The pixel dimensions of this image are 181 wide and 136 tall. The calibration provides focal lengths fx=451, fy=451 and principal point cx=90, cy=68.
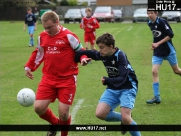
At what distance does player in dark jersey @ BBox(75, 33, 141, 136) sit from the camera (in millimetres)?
6500

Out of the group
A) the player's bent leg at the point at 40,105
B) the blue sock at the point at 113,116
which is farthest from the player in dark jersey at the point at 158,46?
the player's bent leg at the point at 40,105

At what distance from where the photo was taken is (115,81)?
6.47 m

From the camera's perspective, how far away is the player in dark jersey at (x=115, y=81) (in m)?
6.50

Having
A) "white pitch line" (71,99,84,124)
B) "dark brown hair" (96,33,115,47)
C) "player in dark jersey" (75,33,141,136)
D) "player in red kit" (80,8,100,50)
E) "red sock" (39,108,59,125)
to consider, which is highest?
"dark brown hair" (96,33,115,47)

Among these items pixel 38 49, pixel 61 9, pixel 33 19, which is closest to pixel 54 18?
pixel 38 49

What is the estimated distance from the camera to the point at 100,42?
6.53 meters

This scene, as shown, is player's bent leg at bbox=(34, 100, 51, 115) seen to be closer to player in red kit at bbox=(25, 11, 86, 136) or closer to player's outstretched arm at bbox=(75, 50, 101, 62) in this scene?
player in red kit at bbox=(25, 11, 86, 136)

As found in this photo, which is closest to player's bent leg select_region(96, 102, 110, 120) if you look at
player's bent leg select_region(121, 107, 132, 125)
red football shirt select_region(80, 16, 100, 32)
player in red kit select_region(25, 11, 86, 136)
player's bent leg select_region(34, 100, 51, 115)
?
player's bent leg select_region(121, 107, 132, 125)

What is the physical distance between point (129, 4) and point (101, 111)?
2213 inches

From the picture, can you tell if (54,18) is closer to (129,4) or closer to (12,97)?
(12,97)

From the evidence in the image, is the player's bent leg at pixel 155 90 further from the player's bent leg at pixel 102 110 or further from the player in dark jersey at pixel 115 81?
the player's bent leg at pixel 102 110

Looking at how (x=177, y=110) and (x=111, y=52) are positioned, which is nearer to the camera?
(x=111, y=52)

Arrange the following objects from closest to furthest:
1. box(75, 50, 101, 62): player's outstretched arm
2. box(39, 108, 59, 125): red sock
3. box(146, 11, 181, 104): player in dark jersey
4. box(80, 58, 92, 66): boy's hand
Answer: box(80, 58, 92, 66): boy's hand
box(75, 50, 101, 62): player's outstretched arm
box(39, 108, 59, 125): red sock
box(146, 11, 181, 104): player in dark jersey

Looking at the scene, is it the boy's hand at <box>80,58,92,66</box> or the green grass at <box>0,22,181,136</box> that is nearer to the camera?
the boy's hand at <box>80,58,92,66</box>
